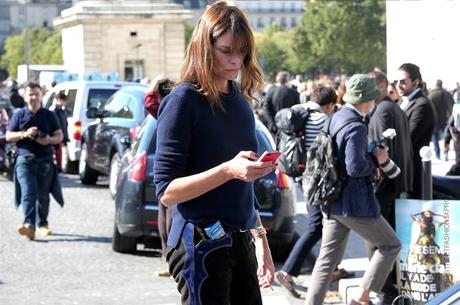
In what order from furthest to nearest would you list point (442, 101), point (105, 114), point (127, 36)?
point (127, 36) → point (442, 101) → point (105, 114)

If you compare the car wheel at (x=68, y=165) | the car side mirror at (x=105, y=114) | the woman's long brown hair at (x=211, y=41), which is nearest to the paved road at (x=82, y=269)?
the car side mirror at (x=105, y=114)

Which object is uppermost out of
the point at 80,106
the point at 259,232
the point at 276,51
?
the point at 259,232

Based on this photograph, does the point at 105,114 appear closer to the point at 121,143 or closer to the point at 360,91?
the point at 121,143

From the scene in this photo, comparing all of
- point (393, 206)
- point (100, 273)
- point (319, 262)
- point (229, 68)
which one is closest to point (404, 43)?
point (393, 206)

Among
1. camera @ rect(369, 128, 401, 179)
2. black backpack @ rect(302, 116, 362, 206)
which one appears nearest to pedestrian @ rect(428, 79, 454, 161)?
camera @ rect(369, 128, 401, 179)

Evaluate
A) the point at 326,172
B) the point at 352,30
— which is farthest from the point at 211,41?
the point at 352,30

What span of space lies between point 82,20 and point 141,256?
195 ft

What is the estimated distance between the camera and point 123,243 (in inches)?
473

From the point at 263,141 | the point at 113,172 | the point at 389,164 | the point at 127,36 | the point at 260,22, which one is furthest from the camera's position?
the point at 260,22

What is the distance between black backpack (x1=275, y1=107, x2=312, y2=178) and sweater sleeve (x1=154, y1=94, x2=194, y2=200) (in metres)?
6.40

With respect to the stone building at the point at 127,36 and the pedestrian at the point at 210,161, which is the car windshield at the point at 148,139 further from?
the stone building at the point at 127,36

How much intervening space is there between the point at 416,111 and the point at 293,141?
198 cm

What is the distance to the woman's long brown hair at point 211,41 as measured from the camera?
15.5ft

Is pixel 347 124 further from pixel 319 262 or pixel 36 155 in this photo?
pixel 36 155
